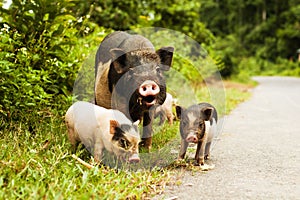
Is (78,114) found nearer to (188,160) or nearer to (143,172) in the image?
(143,172)

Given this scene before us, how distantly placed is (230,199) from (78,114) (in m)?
1.55

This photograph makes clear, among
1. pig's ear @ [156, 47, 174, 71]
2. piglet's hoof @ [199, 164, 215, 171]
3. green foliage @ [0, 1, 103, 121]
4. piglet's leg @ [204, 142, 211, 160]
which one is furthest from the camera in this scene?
green foliage @ [0, 1, 103, 121]

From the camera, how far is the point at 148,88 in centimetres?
388

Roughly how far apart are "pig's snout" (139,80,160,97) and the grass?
629 mm

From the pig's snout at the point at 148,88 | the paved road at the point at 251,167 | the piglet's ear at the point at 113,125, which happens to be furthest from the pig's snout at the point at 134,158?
the pig's snout at the point at 148,88

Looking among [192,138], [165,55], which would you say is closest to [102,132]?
[192,138]

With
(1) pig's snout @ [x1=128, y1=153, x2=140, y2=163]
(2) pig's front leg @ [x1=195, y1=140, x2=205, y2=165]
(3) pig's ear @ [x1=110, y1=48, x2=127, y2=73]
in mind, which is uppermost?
(3) pig's ear @ [x1=110, y1=48, x2=127, y2=73]

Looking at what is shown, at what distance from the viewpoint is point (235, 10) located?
43.5 metres

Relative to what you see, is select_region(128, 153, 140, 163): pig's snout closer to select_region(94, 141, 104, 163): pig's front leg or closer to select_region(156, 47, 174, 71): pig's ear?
select_region(94, 141, 104, 163): pig's front leg

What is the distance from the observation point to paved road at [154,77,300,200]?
11.2 feet

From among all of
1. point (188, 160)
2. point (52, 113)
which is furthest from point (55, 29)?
point (188, 160)

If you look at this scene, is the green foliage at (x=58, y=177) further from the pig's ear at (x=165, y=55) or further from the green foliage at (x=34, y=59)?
the pig's ear at (x=165, y=55)

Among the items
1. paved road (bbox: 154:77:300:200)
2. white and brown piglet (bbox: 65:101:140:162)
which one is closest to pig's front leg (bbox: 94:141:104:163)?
white and brown piglet (bbox: 65:101:140:162)

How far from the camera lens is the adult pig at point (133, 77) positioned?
402cm
